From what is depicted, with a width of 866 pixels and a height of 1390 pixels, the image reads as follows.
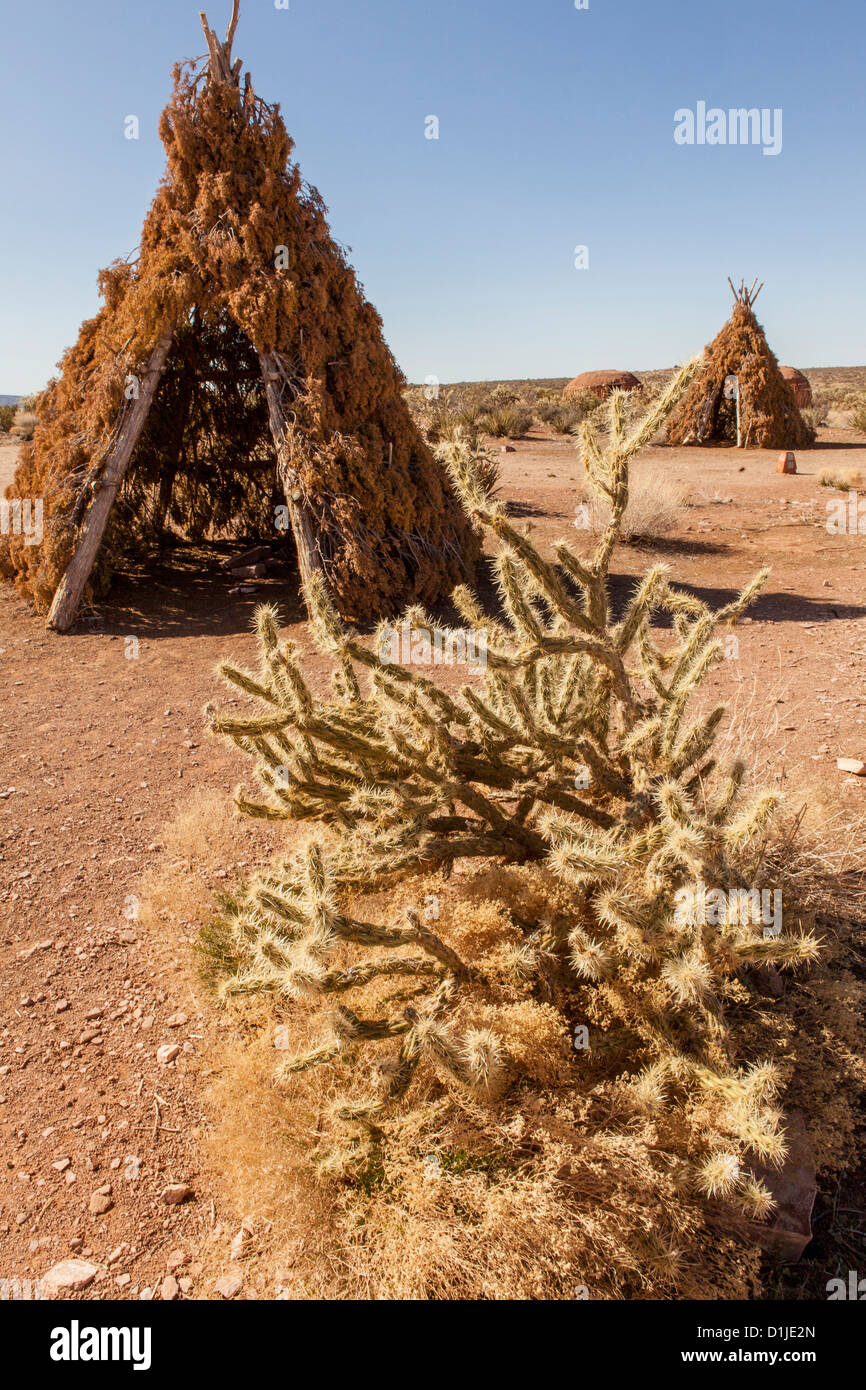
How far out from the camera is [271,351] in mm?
6414

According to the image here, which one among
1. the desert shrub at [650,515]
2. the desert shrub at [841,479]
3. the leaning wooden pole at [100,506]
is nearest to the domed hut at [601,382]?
the desert shrub at [841,479]

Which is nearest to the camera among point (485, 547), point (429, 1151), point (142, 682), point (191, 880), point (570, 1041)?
point (429, 1151)

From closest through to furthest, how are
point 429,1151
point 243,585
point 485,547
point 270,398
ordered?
point 429,1151
point 270,398
point 243,585
point 485,547

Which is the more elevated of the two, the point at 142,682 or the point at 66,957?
the point at 142,682

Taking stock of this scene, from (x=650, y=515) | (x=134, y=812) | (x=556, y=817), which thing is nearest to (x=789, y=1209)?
(x=556, y=817)

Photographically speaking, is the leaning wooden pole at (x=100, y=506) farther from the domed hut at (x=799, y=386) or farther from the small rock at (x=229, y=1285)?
the domed hut at (x=799, y=386)

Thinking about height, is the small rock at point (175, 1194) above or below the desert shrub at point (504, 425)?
below

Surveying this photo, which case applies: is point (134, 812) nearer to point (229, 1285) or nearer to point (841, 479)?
point (229, 1285)

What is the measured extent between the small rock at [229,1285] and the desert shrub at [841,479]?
11.7 metres

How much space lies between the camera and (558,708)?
277cm

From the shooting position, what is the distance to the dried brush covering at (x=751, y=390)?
49.9ft
